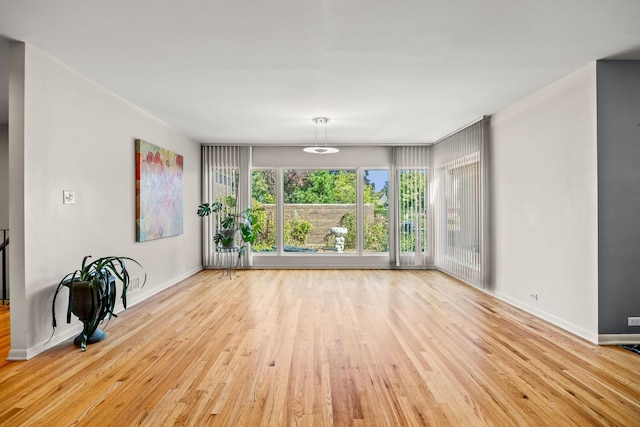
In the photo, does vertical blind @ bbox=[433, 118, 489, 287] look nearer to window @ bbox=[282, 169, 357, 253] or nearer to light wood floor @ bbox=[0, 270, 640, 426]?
light wood floor @ bbox=[0, 270, 640, 426]

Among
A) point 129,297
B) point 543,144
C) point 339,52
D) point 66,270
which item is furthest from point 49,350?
point 543,144

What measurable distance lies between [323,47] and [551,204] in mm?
3002

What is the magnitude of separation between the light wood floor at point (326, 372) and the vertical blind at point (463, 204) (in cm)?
140

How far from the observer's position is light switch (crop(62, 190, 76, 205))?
3467 millimetres

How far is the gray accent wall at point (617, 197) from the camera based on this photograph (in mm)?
3348

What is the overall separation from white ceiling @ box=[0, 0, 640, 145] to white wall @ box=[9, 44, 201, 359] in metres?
0.25

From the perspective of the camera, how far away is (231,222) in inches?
277

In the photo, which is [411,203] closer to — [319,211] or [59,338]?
[319,211]

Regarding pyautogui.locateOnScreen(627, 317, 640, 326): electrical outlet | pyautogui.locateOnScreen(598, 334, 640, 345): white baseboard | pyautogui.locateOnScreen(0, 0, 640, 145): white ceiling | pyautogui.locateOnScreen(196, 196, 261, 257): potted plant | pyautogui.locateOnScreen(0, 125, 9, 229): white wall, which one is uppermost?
pyautogui.locateOnScreen(0, 0, 640, 145): white ceiling

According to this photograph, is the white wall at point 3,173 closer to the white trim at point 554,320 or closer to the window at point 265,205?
the window at point 265,205

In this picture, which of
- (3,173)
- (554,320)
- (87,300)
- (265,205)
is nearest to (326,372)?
(87,300)

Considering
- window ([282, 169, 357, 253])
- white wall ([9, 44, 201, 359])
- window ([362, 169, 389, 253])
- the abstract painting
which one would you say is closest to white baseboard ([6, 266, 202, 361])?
white wall ([9, 44, 201, 359])

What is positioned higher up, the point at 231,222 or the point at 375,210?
the point at 375,210

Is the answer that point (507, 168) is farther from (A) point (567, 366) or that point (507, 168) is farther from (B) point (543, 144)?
(A) point (567, 366)
